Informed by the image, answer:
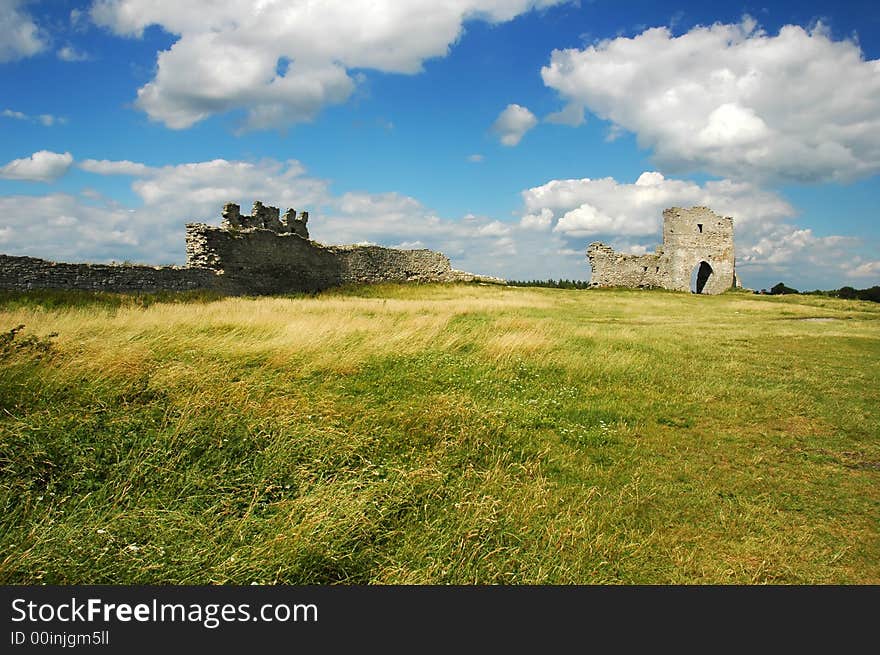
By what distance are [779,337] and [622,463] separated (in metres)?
14.6

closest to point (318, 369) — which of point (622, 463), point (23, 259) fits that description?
point (622, 463)

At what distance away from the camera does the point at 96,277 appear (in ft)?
65.6

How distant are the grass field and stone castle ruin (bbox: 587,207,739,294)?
36183mm

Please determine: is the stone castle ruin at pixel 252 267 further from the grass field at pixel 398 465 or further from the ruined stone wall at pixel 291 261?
the grass field at pixel 398 465

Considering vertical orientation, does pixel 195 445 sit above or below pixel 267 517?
above

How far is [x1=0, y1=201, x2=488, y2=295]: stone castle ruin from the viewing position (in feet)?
62.9

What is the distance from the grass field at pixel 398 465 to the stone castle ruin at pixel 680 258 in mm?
36183

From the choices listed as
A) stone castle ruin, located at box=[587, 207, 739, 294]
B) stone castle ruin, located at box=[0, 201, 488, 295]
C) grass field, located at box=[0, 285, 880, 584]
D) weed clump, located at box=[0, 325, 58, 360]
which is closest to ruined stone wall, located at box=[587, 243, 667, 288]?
stone castle ruin, located at box=[587, 207, 739, 294]

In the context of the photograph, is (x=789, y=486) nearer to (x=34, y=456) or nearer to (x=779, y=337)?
(x=34, y=456)

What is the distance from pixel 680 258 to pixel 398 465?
1777 inches

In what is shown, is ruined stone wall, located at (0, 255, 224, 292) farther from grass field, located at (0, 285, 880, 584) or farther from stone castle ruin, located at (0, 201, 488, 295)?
grass field, located at (0, 285, 880, 584)

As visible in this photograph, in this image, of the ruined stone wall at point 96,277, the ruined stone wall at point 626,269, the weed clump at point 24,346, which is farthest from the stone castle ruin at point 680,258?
the weed clump at point 24,346

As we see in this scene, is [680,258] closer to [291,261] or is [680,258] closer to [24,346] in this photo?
[291,261]

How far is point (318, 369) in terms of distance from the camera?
8688 mm
